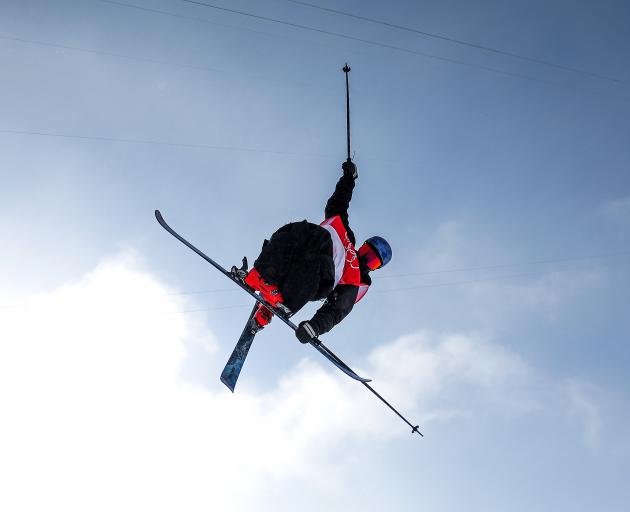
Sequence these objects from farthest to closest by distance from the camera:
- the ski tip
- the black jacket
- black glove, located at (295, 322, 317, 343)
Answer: the ski tip < the black jacket < black glove, located at (295, 322, 317, 343)

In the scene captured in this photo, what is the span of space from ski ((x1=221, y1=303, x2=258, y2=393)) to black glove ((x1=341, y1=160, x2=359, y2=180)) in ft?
6.88

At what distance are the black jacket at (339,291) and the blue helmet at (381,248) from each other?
0.24 metres

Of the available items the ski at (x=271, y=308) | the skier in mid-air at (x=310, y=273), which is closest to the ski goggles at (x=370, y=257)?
the skier in mid-air at (x=310, y=273)

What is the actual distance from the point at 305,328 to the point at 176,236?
206 centimetres

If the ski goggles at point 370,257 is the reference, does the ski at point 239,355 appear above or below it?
below

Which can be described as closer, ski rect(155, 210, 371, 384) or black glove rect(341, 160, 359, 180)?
ski rect(155, 210, 371, 384)

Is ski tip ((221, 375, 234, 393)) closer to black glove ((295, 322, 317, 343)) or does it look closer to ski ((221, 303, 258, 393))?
ski ((221, 303, 258, 393))

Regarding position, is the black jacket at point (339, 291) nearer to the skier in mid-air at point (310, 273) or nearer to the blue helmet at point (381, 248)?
the skier in mid-air at point (310, 273)

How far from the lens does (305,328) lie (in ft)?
16.5

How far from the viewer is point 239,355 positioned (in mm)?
5715

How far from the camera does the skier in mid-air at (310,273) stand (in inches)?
201

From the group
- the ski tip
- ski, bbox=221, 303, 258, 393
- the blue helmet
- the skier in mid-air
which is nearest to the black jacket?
the skier in mid-air

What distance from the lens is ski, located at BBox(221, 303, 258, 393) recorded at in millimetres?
5578

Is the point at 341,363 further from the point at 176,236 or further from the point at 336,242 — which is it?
the point at 176,236
